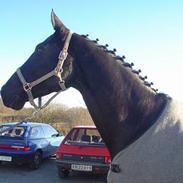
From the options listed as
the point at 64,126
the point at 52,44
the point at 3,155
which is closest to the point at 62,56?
the point at 52,44

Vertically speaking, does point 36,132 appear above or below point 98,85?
below

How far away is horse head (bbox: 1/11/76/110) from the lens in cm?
336

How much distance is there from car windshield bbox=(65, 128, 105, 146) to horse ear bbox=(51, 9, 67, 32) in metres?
7.83

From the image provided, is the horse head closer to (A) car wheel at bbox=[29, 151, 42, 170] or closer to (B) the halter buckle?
(B) the halter buckle

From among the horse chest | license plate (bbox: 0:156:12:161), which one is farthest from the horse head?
license plate (bbox: 0:156:12:161)

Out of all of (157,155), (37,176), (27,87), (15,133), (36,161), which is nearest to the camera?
(157,155)

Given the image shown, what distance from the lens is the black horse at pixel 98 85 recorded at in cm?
313

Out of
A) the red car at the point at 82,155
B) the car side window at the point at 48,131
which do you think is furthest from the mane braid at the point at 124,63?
the car side window at the point at 48,131

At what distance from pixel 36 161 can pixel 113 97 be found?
10049mm

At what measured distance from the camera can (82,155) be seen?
10.7 meters

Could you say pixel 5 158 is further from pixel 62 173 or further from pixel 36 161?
pixel 62 173

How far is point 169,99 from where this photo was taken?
3.13 meters

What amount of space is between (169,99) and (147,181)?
0.71 meters

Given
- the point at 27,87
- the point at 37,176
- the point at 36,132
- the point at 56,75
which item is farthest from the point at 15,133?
the point at 56,75
